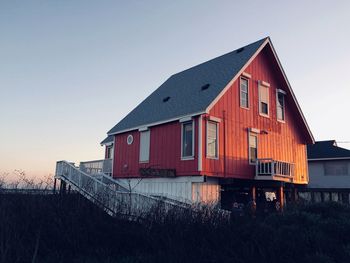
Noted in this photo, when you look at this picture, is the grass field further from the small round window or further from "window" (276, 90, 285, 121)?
"window" (276, 90, 285, 121)

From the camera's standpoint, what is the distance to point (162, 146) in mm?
17938

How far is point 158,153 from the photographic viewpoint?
18.2m

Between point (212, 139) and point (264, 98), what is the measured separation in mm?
5632

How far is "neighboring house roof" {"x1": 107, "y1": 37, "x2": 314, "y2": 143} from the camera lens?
16.9m

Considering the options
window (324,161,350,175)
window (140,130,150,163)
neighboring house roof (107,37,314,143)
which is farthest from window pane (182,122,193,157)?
window (324,161,350,175)

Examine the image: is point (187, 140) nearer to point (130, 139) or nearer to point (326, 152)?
point (130, 139)

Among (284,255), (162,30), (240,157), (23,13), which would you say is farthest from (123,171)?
(284,255)

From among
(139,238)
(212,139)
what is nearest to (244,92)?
(212,139)

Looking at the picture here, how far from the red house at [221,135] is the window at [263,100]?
0.06m

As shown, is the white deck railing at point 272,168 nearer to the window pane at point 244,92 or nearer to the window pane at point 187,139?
the window pane at point 244,92

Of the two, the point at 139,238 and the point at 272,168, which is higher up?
the point at 272,168

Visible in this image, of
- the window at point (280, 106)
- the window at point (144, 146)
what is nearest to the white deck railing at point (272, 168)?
the window at point (280, 106)

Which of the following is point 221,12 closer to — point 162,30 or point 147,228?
point 162,30

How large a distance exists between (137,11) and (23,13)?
17.7 ft
